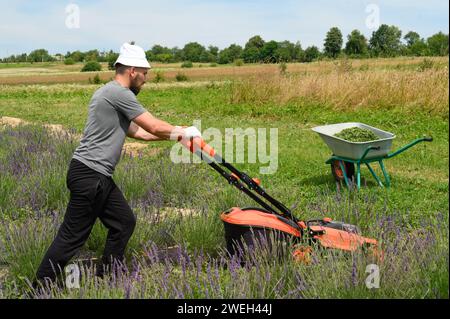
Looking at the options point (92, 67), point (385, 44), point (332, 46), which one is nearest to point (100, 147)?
point (385, 44)

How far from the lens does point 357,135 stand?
6984mm

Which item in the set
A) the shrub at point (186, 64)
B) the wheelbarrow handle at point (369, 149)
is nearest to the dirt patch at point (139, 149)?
the wheelbarrow handle at point (369, 149)

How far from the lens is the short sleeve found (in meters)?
3.72

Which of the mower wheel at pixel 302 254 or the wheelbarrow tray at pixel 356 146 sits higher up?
the wheelbarrow tray at pixel 356 146

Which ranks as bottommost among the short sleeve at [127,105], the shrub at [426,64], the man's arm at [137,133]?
the man's arm at [137,133]

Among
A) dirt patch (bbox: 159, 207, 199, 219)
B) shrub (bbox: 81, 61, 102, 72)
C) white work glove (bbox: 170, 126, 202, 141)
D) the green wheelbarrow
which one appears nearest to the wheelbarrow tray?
the green wheelbarrow

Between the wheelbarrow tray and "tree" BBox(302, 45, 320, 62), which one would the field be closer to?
the wheelbarrow tray

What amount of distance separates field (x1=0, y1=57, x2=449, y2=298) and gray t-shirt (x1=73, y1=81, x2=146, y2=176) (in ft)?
2.23

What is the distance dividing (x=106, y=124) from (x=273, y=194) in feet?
8.53

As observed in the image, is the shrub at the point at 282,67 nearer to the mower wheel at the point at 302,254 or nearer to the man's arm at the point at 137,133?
the man's arm at the point at 137,133

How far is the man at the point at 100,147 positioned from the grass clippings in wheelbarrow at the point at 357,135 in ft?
12.1

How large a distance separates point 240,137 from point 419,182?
16.7 feet

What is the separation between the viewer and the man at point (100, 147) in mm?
3738

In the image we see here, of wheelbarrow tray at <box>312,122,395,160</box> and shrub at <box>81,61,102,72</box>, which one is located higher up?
shrub at <box>81,61,102,72</box>
